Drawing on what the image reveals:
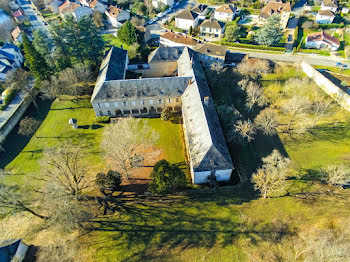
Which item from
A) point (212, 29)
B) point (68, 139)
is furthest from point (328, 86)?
point (68, 139)

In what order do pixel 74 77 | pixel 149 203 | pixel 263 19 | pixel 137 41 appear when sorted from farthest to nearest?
pixel 263 19 → pixel 137 41 → pixel 74 77 → pixel 149 203

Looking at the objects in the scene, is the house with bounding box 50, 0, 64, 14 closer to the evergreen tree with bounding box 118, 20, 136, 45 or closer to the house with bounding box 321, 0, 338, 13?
the evergreen tree with bounding box 118, 20, 136, 45

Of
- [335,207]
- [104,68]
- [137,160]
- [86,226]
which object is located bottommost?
[86,226]

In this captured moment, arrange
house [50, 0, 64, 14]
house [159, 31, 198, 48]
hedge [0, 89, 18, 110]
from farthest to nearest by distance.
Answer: house [50, 0, 64, 14] < house [159, 31, 198, 48] < hedge [0, 89, 18, 110]

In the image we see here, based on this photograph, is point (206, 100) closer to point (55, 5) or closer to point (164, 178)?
point (164, 178)

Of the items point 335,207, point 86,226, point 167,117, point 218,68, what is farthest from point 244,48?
point 86,226

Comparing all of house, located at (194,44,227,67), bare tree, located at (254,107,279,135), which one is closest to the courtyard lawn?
bare tree, located at (254,107,279,135)

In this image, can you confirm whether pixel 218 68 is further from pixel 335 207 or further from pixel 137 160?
pixel 335 207
